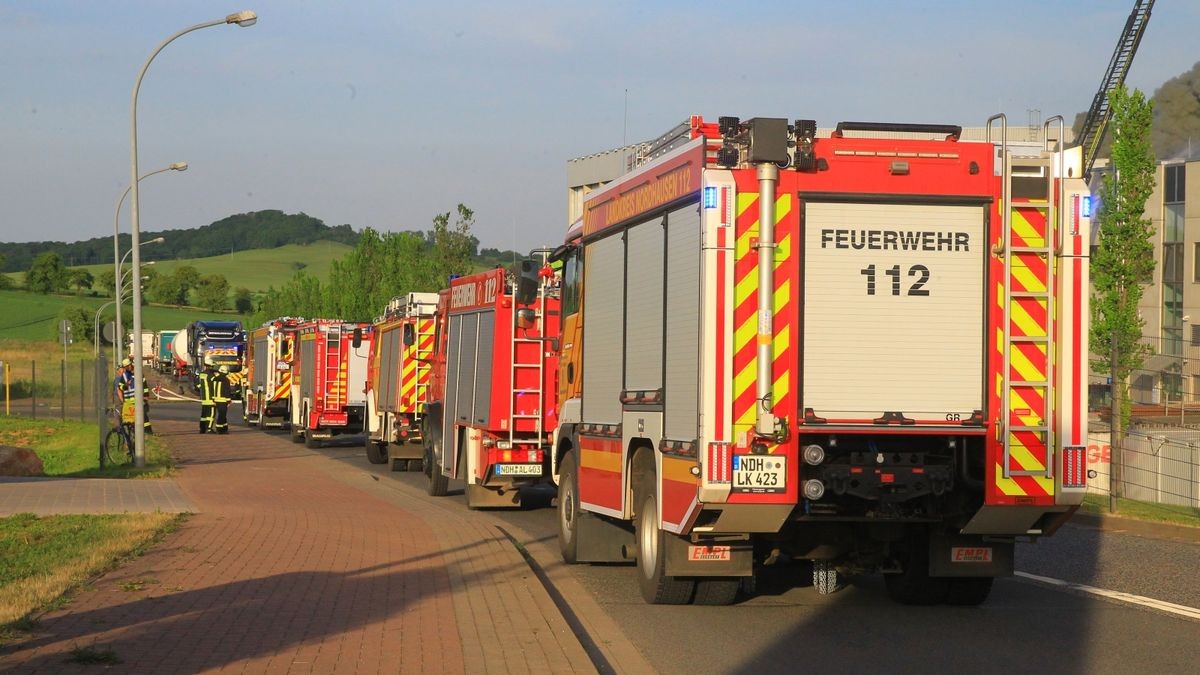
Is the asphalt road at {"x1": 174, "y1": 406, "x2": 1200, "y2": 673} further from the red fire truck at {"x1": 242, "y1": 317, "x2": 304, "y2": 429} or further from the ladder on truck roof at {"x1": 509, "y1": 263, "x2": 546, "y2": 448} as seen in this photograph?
the red fire truck at {"x1": 242, "y1": 317, "x2": 304, "y2": 429}

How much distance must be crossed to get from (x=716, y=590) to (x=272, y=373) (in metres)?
33.0

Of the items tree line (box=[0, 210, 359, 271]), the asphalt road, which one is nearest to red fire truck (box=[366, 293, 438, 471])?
the asphalt road

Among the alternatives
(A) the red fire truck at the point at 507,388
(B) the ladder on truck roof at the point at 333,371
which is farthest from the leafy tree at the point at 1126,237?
(B) the ladder on truck roof at the point at 333,371

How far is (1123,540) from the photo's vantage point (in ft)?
53.3

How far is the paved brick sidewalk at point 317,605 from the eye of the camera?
818 centimetres

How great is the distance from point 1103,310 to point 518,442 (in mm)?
17761

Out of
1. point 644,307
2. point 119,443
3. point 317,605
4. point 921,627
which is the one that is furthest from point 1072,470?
point 119,443

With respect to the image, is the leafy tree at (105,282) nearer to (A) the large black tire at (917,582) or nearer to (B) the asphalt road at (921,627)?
(B) the asphalt road at (921,627)

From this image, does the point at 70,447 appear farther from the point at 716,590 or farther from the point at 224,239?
the point at 224,239

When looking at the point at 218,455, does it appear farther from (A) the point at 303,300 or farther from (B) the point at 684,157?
(A) the point at 303,300

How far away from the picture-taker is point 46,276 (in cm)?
13875

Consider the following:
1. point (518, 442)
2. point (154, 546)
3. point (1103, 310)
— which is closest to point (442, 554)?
point (154, 546)

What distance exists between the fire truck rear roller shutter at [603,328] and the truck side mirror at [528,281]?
3586mm

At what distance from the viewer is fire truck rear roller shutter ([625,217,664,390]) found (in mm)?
10656
